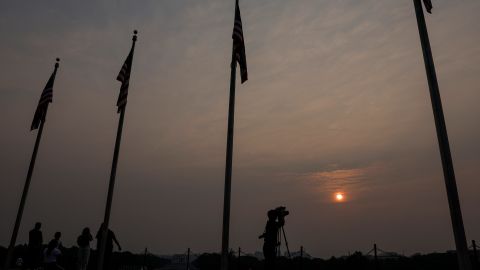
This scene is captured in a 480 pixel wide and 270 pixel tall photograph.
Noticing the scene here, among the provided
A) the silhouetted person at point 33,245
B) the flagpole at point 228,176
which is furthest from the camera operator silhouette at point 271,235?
the silhouetted person at point 33,245

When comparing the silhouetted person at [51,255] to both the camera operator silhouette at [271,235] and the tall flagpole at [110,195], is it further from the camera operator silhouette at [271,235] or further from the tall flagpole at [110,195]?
the camera operator silhouette at [271,235]

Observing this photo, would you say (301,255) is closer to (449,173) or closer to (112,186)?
(112,186)

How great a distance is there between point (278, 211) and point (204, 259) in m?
29.1

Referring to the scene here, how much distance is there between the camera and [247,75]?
1405 centimetres

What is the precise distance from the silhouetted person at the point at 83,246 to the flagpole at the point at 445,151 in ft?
42.6

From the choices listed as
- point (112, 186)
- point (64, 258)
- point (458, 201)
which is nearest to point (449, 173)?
point (458, 201)

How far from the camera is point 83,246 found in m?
16.9

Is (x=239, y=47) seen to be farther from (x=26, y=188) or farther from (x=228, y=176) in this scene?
(x=26, y=188)

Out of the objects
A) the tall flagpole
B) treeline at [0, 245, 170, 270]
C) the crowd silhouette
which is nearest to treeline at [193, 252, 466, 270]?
treeline at [0, 245, 170, 270]

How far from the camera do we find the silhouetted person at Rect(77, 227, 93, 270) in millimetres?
16734

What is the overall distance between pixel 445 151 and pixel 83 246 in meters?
13.4

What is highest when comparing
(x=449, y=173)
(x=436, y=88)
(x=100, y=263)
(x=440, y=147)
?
(x=436, y=88)

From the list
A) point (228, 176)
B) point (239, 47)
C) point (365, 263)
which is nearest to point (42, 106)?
point (239, 47)

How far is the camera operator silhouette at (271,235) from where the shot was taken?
1438 centimetres
